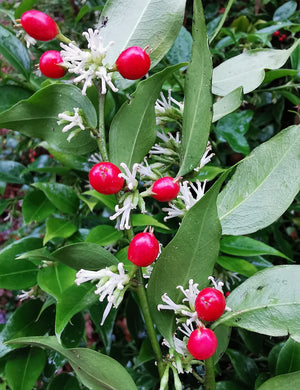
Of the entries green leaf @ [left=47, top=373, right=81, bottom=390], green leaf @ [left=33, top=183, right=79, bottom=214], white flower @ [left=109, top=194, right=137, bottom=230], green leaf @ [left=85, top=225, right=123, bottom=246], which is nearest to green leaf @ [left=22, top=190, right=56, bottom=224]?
green leaf @ [left=33, top=183, right=79, bottom=214]

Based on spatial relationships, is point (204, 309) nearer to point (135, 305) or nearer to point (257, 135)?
point (135, 305)

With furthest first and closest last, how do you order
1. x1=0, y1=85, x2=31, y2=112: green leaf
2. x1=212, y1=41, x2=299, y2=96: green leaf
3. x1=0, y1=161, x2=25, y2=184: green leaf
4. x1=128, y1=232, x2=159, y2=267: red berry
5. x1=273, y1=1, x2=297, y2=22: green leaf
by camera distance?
x1=273, y1=1, x2=297, y2=22: green leaf → x1=0, y1=161, x2=25, y2=184: green leaf → x1=0, y1=85, x2=31, y2=112: green leaf → x1=212, y1=41, x2=299, y2=96: green leaf → x1=128, y1=232, x2=159, y2=267: red berry

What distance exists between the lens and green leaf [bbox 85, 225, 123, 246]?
612 mm

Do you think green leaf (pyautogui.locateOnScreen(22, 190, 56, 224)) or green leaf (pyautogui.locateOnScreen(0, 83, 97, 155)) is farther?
green leaf (pyautogui.locateOnScreen(22, 190, 56, 224))

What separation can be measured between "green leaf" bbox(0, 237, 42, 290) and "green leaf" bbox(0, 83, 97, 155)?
252 mm

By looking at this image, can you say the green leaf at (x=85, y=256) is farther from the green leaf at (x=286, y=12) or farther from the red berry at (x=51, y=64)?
the green leaf at (x=286, y=12)

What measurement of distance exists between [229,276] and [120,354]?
13.7 inches

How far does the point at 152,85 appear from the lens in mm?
391

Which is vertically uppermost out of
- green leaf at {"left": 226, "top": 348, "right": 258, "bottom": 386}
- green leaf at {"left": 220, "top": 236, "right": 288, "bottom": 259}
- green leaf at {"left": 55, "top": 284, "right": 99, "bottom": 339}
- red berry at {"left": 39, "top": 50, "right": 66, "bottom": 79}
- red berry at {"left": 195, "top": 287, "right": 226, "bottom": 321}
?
red berry at {"left": 39, "top": 50, "right": 66, "bottom": 79}

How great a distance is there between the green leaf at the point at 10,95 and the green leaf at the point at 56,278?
0.99 ft

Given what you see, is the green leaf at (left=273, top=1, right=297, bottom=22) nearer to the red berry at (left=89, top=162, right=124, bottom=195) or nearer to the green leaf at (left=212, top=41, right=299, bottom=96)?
the green leaf at (left=212, top=41, right=299, bottom=96)

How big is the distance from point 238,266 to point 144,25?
14.6 inches

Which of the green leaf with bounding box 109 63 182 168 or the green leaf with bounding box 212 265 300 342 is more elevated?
the green leaf with bounding box 109 63 182 168

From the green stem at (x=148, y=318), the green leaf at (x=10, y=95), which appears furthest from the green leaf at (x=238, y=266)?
the green leaf at (x=10, y=95)
